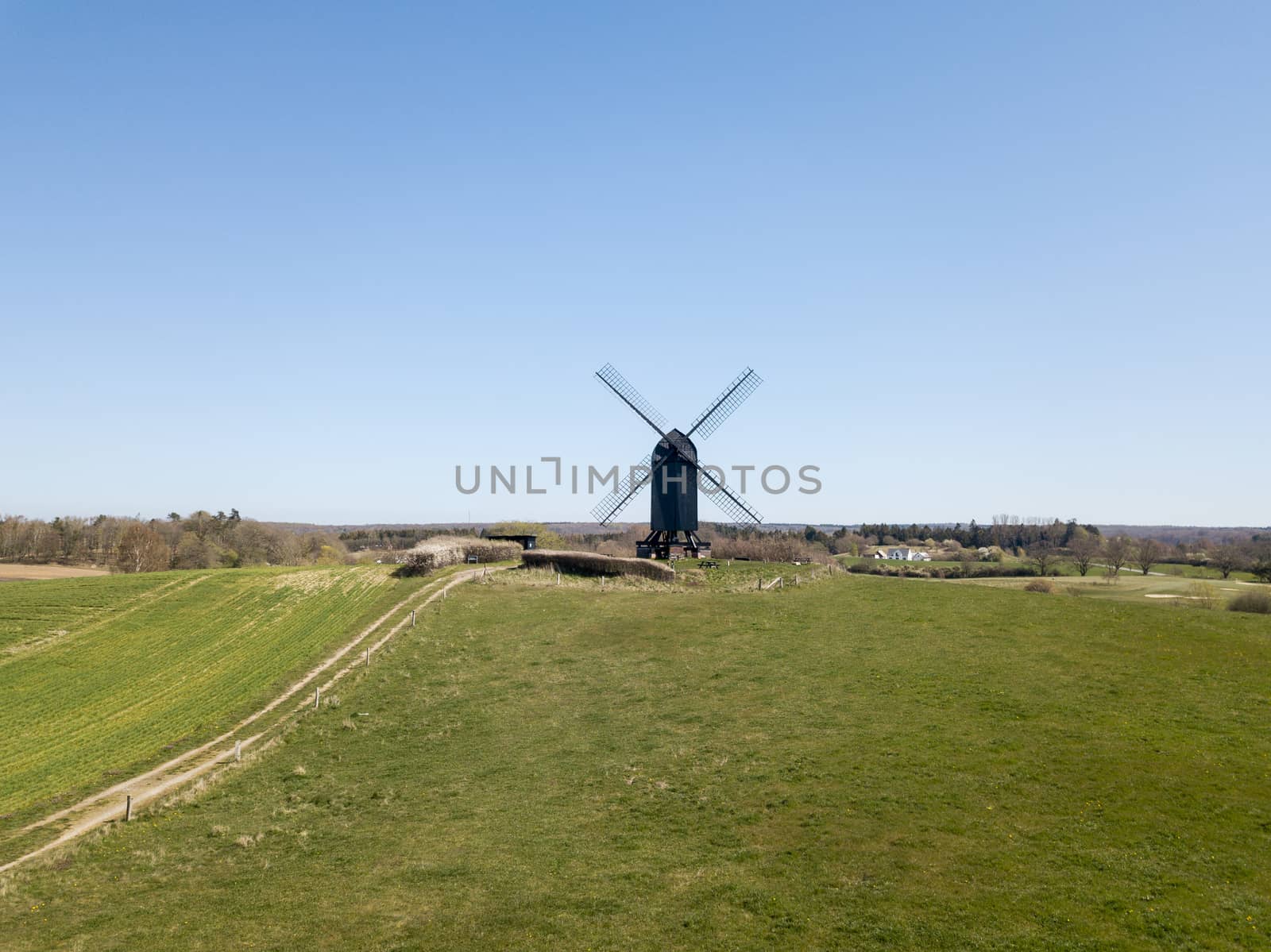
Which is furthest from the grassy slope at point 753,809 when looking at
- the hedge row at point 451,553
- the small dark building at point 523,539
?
the small dark building at point 523,539

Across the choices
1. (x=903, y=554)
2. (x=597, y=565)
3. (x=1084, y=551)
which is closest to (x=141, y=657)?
(x=597, y=565)

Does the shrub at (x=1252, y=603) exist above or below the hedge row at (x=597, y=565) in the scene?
below

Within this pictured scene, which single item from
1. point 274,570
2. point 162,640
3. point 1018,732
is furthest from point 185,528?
point 1018,732

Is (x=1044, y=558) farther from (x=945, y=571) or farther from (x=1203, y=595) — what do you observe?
(x=1203, y=595)

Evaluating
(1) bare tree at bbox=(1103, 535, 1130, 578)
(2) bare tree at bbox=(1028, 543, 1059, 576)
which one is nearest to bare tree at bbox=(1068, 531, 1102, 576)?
(1) bare tree at bbox=(1103, 535, 1130, 578)

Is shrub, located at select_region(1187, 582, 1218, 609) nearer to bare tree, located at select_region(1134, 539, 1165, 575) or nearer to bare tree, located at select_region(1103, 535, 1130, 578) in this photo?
bare tree, located at select_region(1103, 535, 1130, 578)

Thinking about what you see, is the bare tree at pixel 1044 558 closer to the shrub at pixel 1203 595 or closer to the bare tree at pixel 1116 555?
the bare tree at pixel 1116 555
